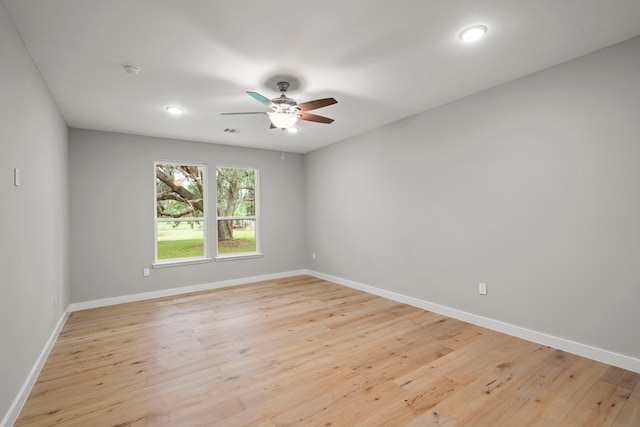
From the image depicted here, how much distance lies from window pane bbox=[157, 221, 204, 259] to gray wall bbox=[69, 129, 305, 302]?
22 centimetres

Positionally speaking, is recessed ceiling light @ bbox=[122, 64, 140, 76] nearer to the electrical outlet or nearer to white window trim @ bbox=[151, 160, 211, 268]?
white window trim @ bbox=[151, 160, 211, 268]

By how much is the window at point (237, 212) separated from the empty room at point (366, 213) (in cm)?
108

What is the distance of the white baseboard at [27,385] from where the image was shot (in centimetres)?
184

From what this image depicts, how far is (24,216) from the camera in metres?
2.20

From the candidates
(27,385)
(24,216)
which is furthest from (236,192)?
(27,385)

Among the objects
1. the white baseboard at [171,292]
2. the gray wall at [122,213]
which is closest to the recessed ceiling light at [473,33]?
the gray wall at [122,213]

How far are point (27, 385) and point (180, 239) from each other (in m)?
3.13

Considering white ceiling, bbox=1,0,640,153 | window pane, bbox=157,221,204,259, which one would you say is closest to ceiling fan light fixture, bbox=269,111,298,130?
white ceiling, bbox=1,0,640,153

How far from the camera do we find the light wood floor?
1.91 metres

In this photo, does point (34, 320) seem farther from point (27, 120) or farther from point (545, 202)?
point (545, 202)

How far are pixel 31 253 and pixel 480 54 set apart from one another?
390 centimetres

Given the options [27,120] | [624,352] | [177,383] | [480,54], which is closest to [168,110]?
[27,120]

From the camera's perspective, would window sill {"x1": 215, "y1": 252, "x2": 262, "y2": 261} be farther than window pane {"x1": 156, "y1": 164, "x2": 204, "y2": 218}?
Yes

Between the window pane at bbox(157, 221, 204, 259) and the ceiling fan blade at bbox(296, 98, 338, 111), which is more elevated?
the ceiling fan blade at bbox(296, 98, 338, 111)
